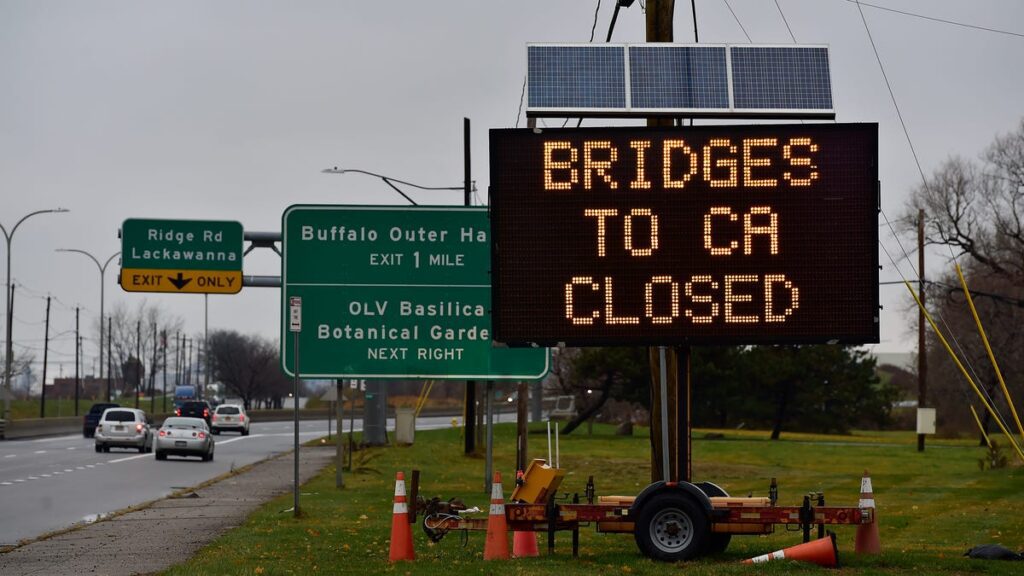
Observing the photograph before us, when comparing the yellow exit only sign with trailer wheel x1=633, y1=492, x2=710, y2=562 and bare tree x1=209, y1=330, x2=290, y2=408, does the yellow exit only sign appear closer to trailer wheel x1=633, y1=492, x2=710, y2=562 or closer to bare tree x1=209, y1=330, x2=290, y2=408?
trailer wheel x1=633, y1=492, x2=710, y2=562

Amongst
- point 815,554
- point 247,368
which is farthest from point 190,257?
point 247,368

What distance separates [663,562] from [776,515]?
111cm

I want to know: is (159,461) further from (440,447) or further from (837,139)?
(837,139)

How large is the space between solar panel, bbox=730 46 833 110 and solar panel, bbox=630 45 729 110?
16 cm

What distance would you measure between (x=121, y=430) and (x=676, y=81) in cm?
3829

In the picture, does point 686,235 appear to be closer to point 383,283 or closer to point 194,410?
point 383,283

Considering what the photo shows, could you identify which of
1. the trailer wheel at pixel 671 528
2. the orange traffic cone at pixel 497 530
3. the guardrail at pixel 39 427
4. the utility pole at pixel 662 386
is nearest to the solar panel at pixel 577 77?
the utility pole at pixel 662 386

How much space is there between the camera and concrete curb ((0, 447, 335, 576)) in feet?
48.3

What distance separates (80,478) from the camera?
3309 centimetres

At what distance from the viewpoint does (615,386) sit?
66.2 m

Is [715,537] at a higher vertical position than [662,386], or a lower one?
lower

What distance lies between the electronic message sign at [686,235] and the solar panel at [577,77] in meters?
0.81

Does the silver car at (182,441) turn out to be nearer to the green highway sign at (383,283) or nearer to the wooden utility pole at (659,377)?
the green highway sign at (383,283)

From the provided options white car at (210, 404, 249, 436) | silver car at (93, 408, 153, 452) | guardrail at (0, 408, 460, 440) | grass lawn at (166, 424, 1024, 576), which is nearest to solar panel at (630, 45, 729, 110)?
grass lawn at (166, 424, 1024, 576)
